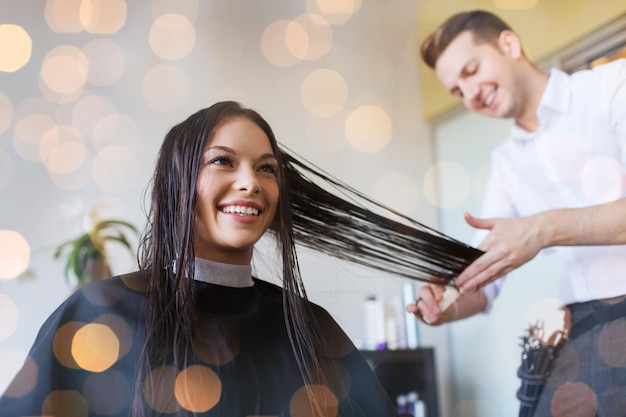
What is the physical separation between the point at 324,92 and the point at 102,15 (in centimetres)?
57

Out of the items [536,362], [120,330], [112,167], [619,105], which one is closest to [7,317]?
[112,167]

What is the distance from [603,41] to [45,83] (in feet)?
4.13

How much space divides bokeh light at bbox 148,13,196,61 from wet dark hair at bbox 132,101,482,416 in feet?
1.99

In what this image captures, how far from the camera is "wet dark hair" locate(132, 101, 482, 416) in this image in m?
0.82

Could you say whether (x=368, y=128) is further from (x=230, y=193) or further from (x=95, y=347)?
(x=95, y=347)

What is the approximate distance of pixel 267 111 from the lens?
1511 millimetres

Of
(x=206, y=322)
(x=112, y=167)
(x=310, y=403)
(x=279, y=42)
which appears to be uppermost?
(x=279, y=42)

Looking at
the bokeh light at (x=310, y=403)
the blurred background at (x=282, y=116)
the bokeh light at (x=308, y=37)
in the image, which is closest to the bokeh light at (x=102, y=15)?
the blurred background at (x=282, y=116)

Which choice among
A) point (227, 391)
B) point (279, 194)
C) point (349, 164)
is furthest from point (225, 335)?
point (349, 164)

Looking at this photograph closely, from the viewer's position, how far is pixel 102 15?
1496mm

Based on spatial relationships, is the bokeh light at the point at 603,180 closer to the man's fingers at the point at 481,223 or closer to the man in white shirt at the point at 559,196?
the man in white shirt at the point at 559,196

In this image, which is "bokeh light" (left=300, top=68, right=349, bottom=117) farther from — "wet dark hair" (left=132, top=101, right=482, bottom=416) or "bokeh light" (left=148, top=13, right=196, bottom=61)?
"wet dark hair" (left=132, top=101, right=482, bottom=416)

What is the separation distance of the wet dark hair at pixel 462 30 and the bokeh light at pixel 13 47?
3.20 feet

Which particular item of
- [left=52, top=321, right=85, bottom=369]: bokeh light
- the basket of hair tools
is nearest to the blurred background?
the basket of hair tools
